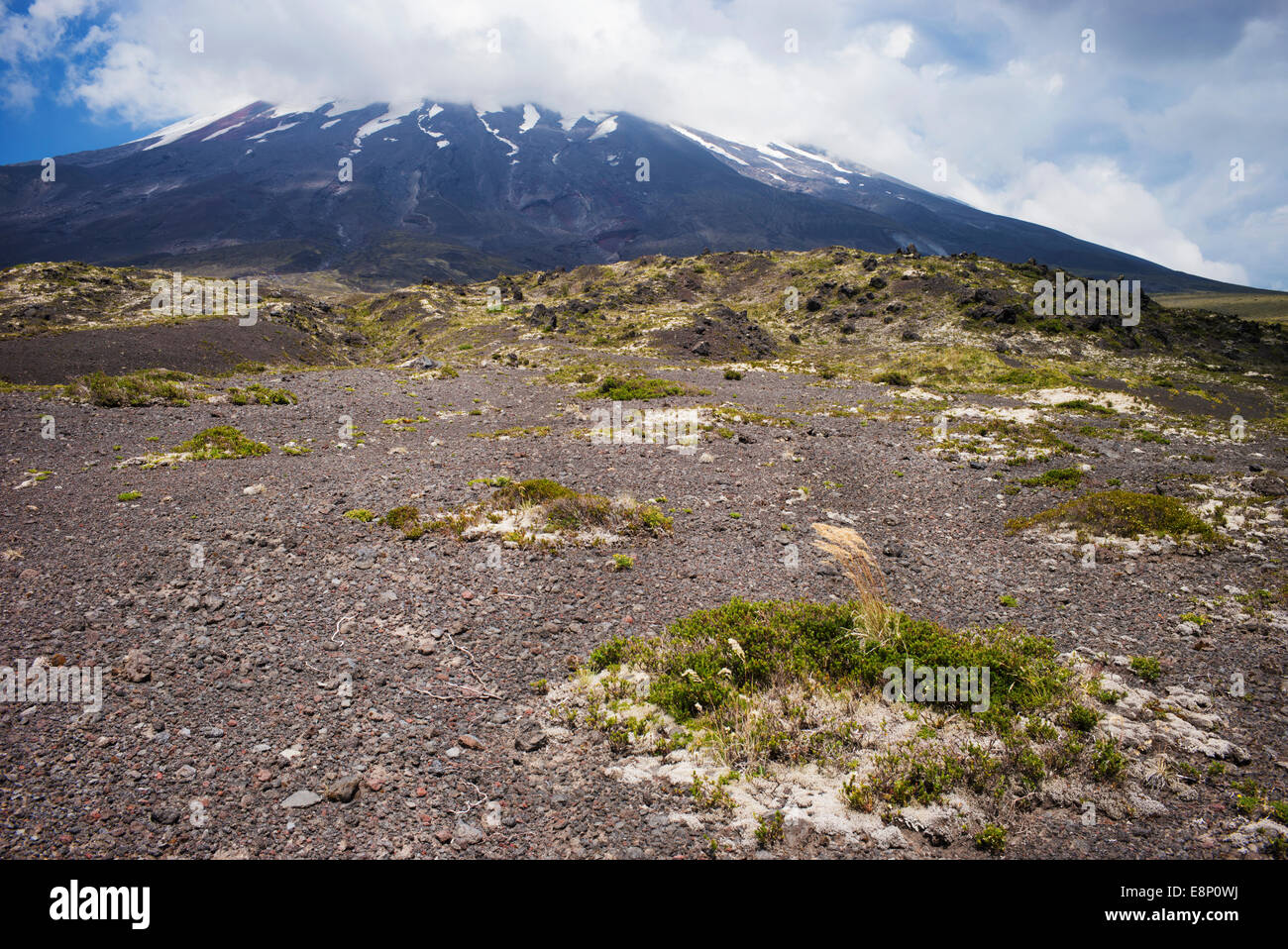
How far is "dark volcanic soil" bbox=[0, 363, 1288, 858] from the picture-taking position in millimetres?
5430

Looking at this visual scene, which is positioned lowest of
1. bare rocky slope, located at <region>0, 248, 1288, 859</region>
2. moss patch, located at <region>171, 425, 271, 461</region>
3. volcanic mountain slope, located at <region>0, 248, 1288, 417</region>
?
bare rocky slope, located at <region>0, 248, 1288, 859</region>

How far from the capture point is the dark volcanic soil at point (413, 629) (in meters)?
5.43

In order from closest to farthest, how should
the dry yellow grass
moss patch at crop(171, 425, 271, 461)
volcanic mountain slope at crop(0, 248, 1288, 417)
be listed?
the dry yellow grass
moss patch at crop(171, 425, 271, 461)
volcanic mountain slope at crop(0, 248, 1288, 417)

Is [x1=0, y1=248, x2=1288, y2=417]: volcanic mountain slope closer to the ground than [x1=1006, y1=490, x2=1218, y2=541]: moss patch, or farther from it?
farther from it

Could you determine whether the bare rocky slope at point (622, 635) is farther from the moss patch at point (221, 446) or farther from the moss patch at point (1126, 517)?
the moss patch at point (221, 446)

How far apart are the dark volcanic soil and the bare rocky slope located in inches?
2.0

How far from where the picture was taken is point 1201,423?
97.8 ft

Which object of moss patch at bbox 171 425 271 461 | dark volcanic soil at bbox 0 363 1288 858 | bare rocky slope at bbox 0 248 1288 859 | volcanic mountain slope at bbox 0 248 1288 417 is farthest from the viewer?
volcanic mountain slope at bbox 0 248 1288 417

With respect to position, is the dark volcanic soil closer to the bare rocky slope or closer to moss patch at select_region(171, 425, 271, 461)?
the bare rocky slope

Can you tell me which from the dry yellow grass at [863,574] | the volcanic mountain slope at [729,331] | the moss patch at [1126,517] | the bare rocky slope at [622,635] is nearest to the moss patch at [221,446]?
the bare rocky slope at [622,635]

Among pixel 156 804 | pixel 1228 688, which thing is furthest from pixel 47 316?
pixel 1228 688

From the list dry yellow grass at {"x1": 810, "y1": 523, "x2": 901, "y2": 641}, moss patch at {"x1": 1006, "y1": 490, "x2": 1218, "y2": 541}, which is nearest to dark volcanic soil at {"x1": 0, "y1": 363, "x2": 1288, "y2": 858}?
dry yellow grass at {"x1": 810, "y1": 523, "x2": 901, "y2": 641}
